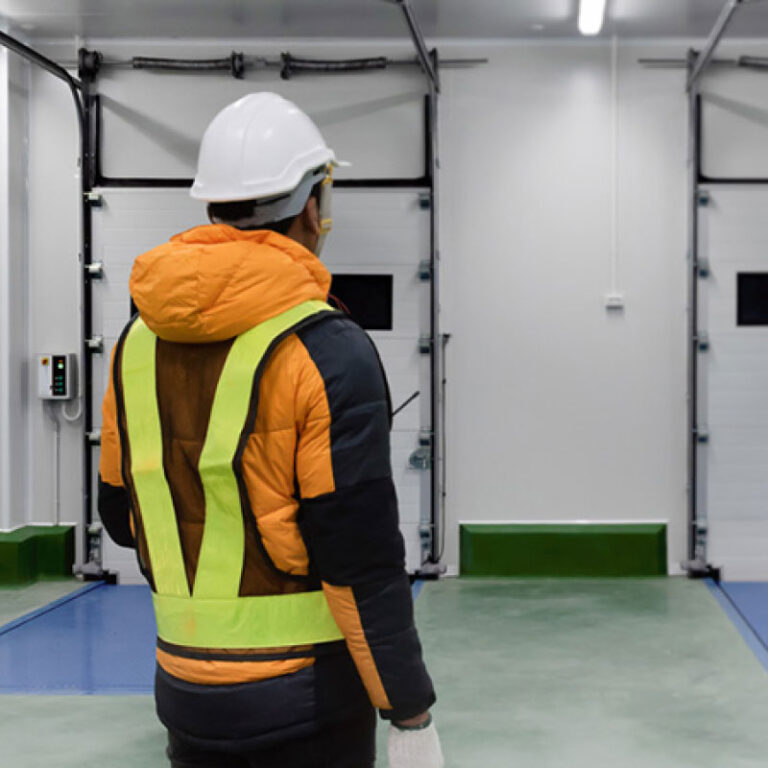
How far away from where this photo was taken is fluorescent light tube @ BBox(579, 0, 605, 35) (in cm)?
673

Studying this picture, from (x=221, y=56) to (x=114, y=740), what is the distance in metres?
5.32

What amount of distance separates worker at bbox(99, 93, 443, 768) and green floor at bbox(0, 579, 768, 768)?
105 inches

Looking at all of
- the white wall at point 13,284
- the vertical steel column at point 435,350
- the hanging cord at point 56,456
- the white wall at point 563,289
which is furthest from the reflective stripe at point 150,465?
the hanging cord at point 56,456

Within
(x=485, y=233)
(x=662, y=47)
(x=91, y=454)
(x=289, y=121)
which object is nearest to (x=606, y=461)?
(x=485, y=233)

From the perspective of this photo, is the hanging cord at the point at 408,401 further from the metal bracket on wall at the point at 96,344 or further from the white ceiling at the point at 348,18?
the white ceiling at the point at 348,18

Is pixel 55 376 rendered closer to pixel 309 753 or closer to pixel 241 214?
pixel 241 214

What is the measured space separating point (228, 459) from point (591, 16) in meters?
6.18

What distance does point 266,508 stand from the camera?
162 centimetres

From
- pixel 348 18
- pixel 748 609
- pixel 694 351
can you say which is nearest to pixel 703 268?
pixel 694 351

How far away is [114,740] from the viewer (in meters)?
4.46

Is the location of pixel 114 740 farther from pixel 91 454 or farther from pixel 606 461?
pixel 606 461

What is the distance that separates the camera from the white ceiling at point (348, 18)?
23.2 feet

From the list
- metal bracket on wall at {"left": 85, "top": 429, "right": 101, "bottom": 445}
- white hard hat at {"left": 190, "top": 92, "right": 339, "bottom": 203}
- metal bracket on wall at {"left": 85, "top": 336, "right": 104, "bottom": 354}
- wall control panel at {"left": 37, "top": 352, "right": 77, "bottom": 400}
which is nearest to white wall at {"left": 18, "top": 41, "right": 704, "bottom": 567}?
metal bracket on wall at {"left": 85, "top": 336, "right": 104, "bottom": 354}

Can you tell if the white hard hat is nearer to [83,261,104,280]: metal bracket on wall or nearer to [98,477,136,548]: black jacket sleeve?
[98,477,136,548]: black jacket sleeve
